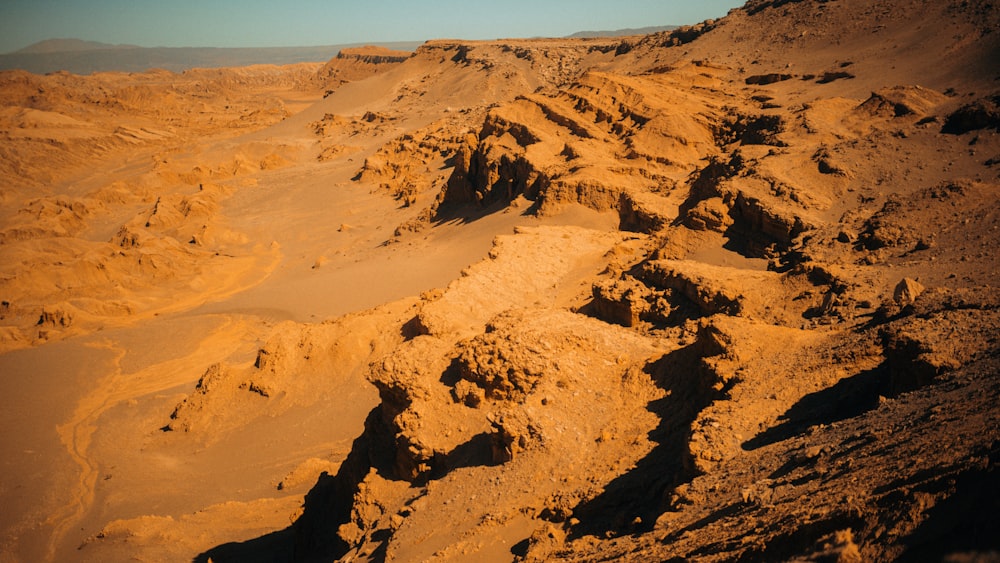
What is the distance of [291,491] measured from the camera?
29.1 feet

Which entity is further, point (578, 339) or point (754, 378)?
point (578, 339)

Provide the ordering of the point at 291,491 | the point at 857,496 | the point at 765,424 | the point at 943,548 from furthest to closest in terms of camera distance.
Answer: the point at 291,491
the point at 765,424
the point at 857,496
the point at 943,548

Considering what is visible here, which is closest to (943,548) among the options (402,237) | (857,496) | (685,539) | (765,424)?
(857,496)

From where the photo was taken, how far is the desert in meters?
3.96

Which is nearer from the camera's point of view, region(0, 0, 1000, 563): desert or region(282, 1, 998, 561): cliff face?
region(282, 1, 998, 561): cliff face

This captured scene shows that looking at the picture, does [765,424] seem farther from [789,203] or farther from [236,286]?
[236,286]

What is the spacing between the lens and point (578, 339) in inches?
248

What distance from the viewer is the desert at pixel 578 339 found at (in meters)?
3.96

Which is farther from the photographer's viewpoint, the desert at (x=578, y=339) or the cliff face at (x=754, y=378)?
the desert at (x=578, y=339)

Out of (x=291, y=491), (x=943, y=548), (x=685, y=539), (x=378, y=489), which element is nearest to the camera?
(x=943, y=548)

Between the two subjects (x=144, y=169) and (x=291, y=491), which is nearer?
(x=291, y=491)

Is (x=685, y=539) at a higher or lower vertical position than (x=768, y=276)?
lower

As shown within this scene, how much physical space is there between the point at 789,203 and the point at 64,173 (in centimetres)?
3768

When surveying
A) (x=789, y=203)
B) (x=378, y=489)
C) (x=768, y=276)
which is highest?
(x=789, y=203)
